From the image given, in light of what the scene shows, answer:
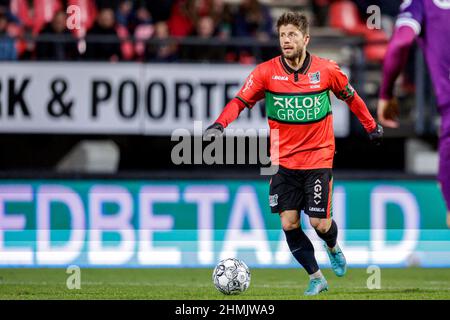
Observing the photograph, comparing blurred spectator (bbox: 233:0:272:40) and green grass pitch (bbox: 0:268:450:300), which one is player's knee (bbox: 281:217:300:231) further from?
blurred spectator (bbox: 233:0:272:40)

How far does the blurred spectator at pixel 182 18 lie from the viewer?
53.5 feet

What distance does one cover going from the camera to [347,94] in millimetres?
10039

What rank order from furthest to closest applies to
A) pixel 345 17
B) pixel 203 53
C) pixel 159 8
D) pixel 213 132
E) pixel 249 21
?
1. pixel 345 17
2. pixel 249 21
3. pixel 159 8
4. pixel 203 53
5. pixel 213 132

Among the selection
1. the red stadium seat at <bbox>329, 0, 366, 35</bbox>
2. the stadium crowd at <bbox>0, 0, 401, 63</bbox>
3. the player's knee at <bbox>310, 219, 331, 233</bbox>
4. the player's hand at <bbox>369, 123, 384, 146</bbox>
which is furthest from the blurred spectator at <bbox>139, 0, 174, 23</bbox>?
the player's hand at <bbox>369, 123, 384, 146</bbox>

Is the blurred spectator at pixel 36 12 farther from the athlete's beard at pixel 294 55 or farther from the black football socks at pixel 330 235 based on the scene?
the black football socks at pixel 330 235

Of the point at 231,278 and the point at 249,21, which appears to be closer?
the point at 231,278

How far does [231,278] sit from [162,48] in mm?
6304

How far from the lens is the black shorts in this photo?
998 centimetres

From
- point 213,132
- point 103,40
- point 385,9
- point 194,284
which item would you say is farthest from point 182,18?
point 213,132

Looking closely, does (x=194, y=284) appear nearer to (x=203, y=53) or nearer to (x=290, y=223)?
(x=290, y=223)

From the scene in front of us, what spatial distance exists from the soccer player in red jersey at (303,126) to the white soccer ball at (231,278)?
531mm

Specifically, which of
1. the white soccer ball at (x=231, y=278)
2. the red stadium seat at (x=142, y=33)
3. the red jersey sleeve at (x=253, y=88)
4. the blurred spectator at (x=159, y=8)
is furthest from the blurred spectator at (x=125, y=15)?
the white soccer ball at (x=231, y=278)
